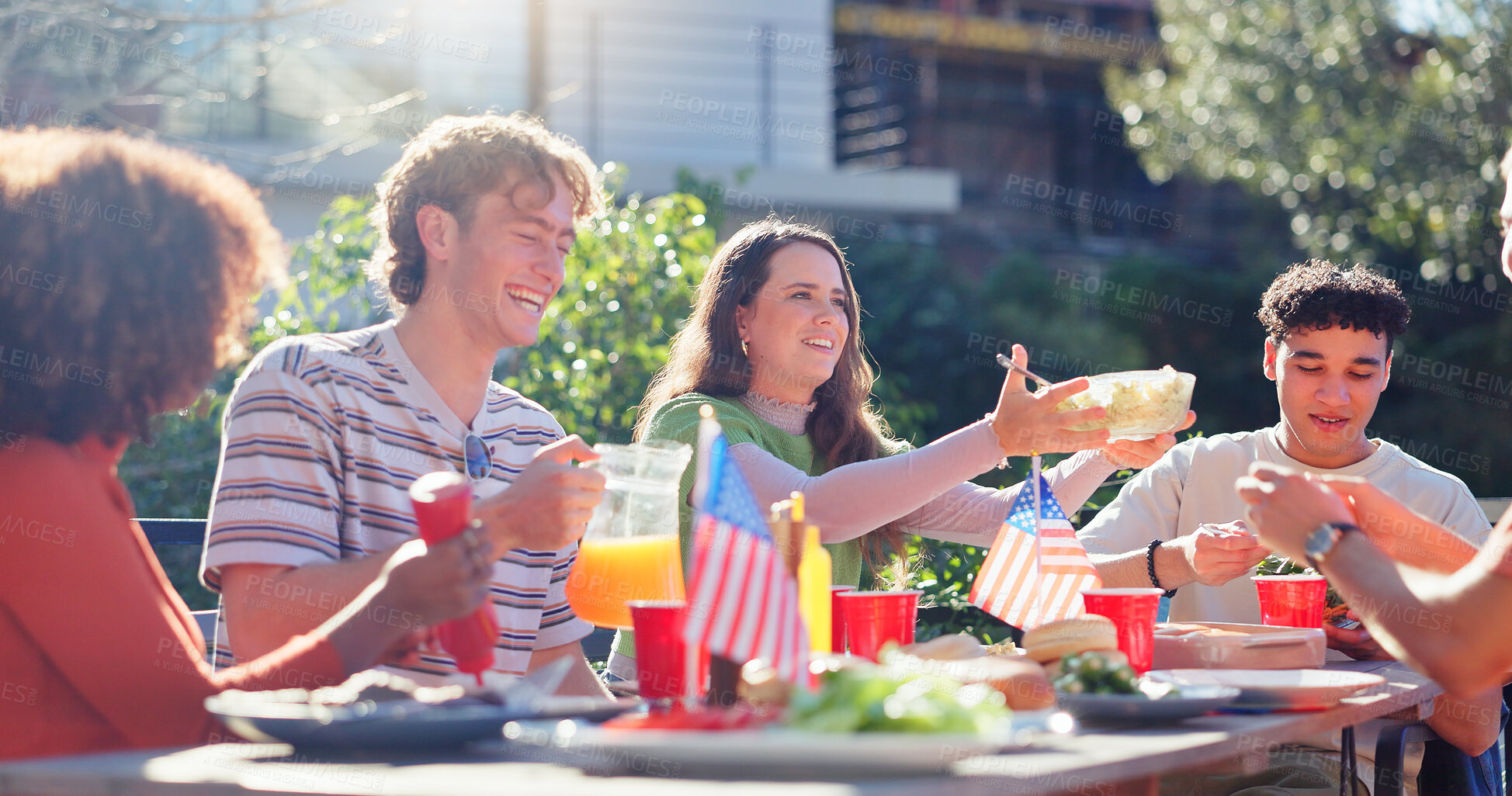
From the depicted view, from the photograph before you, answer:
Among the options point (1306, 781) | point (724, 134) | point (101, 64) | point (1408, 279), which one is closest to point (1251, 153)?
point (1408, 279)

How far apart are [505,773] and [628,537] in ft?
2.37

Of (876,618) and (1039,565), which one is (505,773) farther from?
(1039,565)

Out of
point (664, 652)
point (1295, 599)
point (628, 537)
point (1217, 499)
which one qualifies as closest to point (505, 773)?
point (664, 652)

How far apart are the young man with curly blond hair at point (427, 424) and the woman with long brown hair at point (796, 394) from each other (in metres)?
0.48

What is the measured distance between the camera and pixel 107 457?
6.22 feet

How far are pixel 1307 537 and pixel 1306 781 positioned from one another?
123 centimetres

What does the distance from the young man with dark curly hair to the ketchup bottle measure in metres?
1.88

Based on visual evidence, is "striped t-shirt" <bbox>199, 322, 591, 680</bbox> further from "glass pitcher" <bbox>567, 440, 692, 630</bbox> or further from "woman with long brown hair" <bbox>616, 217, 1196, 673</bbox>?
"woman with long brown hair" <bbox>616, 217, 1196, 673</bbox>

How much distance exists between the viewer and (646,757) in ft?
4.86

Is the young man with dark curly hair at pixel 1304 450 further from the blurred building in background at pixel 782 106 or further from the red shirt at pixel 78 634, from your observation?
the blurred building in background at pixel 782 106

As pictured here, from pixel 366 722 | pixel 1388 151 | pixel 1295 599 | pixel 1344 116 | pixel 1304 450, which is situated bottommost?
pixel 1295 599

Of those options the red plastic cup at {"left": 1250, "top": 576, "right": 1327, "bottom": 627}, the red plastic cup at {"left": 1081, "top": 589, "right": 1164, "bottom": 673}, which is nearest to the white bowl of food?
the red plastic cup at {"left": 1250, "top": 576, "right": 1327, "bottom": 627}

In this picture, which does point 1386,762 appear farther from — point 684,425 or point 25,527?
point 25,527

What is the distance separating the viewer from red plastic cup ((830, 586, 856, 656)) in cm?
230
